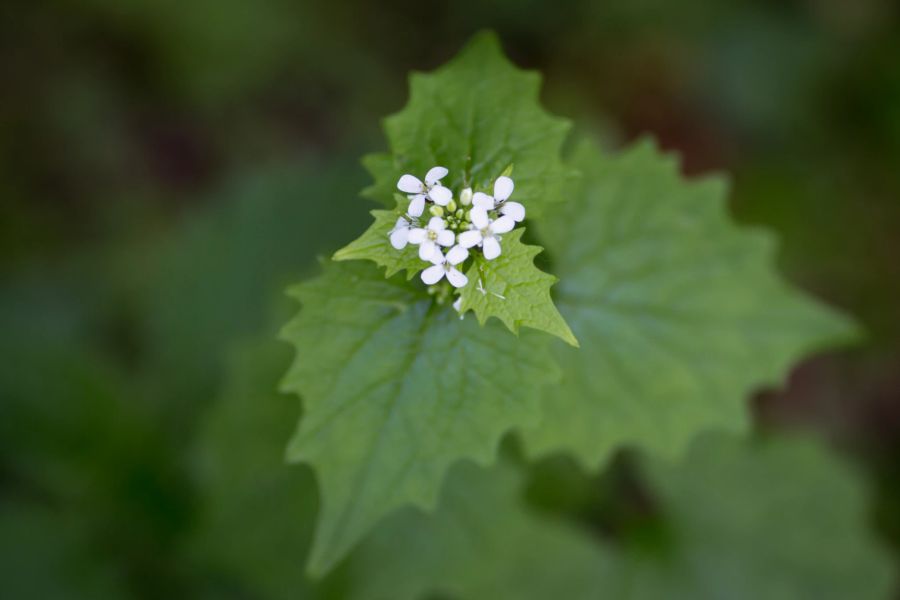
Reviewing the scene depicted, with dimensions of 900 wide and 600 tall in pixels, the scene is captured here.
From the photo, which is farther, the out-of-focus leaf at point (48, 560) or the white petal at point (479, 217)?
the out-of-focus leaf at point (48, 560)

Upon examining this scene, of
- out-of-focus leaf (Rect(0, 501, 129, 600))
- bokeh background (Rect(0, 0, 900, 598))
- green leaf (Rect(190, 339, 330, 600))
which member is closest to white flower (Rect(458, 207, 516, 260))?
green leaf (Rect(190, 339, 330, 600))

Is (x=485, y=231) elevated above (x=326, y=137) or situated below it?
below

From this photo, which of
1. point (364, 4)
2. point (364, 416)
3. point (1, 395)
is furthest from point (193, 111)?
point (364, 416)

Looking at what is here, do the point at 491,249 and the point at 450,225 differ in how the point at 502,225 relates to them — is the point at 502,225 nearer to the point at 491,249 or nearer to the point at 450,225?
the point at 491,249

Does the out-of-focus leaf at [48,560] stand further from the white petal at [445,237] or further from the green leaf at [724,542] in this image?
the white petal at [445,237]

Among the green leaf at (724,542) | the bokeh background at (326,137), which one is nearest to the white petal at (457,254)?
the green leaf at (724,542)

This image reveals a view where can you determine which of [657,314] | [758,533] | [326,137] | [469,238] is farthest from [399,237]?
[326,137]

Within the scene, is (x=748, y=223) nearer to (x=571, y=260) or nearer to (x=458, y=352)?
(x=571, y=260)
